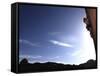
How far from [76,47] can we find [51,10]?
641mm

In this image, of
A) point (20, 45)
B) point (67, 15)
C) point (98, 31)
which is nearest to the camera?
point (20, 45)

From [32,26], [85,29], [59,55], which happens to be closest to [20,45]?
[32,26]

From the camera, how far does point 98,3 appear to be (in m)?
5.20

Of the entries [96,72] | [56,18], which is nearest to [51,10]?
[56,18]

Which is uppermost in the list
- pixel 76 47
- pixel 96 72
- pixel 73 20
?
pixel 73 20

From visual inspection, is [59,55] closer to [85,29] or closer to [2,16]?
[85,29]

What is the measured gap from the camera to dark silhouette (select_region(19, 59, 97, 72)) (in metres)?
4.53

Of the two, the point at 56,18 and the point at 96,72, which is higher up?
the point at 56,18

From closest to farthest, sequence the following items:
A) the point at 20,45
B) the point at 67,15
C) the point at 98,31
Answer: the point at 20,45 < the point at 67,15 < the point at 98,31

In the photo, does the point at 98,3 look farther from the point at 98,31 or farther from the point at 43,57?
the point at 43,57

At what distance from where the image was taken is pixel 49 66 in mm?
4695

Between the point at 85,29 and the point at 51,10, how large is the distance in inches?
24.0

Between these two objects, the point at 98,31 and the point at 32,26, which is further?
the point at 98,31

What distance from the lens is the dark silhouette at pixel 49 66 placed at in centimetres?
453
